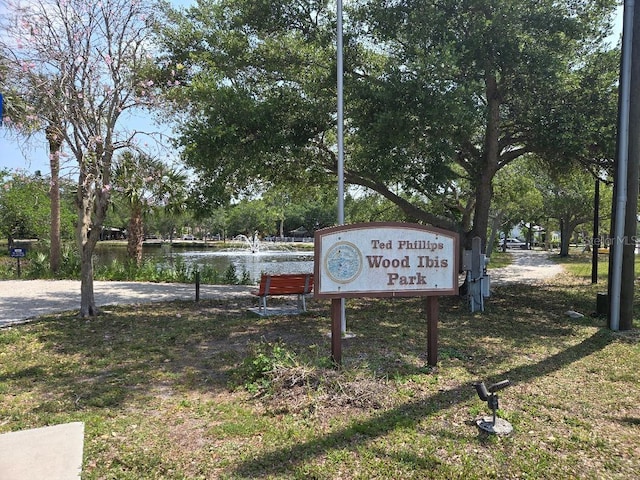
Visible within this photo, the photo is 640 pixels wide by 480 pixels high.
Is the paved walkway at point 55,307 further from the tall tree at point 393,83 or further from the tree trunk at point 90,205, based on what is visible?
the tall tree at point 393,83

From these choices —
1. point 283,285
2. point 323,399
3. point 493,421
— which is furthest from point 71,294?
point 493,421

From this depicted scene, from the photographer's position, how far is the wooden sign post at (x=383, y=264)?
499 centimetres

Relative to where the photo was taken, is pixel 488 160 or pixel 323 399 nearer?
pixel 323 399

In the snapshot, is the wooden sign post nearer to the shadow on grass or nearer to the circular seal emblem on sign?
the circular seal emblem on sign

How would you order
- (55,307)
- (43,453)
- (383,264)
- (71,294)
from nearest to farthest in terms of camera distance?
(43,453) < (383,264) < (55,307) < (71,294)

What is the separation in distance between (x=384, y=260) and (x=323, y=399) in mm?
1631

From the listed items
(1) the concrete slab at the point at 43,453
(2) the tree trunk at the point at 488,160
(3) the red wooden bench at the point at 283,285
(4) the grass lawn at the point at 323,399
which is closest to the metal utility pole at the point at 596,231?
(2) the tree trunk at the point at 488,160

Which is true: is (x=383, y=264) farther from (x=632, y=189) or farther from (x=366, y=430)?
(x=632, y=189)

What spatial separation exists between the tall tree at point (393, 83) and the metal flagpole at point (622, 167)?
1.45 metres

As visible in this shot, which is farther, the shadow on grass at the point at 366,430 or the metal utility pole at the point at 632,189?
Result: the metal utility pole at the point at 632,189

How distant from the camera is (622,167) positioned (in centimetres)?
752

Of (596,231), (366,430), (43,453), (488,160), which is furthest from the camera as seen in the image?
(596,231)

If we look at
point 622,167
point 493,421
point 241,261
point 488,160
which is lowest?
point 241,261

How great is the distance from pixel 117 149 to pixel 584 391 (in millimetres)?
7884
